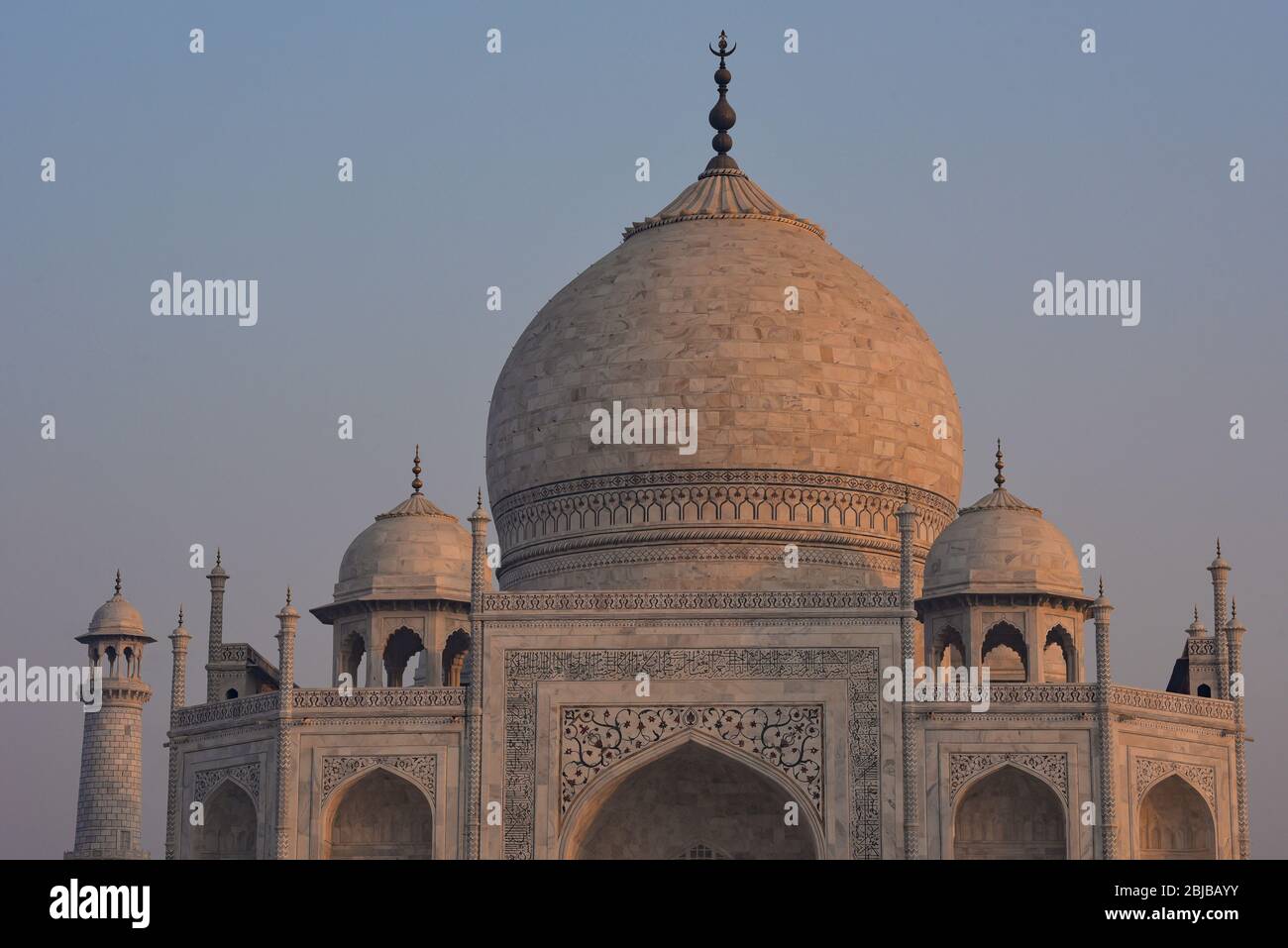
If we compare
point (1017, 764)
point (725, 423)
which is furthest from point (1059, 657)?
point (725, 423)

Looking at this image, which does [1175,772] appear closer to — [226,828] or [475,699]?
[475,699]

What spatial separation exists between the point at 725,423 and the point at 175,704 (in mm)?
6150

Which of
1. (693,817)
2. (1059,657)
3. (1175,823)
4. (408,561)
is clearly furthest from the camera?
(1059,657)

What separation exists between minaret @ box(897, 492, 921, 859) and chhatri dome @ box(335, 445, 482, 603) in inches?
188

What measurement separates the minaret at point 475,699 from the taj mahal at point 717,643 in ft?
0.09

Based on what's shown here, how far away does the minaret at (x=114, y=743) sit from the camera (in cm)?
3259

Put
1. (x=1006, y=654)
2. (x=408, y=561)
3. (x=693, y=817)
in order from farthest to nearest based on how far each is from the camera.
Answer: (x=1006, y=654), (x=408, y=561), (x=693, y=817)

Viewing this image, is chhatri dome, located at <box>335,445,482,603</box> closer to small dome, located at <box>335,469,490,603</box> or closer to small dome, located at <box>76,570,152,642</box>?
small dome, located at <box>335,469,490,603</box>

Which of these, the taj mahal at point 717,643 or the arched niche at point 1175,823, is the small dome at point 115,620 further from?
the arched niche at point 1175,823

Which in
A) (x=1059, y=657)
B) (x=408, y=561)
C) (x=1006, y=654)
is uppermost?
(x=408, y=561)

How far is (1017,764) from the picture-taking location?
77.3ft

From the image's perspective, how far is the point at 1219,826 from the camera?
80.4 feet

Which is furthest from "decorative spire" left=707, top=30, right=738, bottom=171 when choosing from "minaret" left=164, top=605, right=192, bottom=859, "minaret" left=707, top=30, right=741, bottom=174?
"minaret" left=164, top=605, right=192, bottom=859
